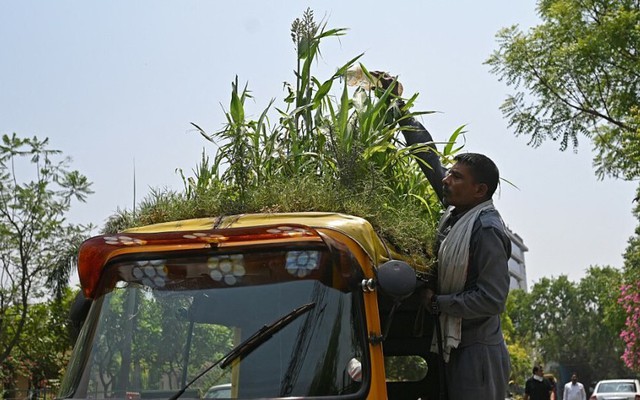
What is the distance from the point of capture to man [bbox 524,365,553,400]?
51.2 ft

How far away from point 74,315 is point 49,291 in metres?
22.3

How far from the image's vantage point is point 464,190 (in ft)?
17.9

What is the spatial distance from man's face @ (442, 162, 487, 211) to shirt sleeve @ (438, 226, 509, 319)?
14.9 inches

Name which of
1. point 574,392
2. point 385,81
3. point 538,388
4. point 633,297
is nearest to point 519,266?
point 633,297

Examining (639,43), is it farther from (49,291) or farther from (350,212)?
(49,291)

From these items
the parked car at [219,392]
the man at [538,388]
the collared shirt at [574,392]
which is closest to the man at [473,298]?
the parked car at [219,392]

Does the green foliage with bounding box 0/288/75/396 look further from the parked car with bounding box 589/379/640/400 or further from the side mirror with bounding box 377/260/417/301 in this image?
the side mirror with bounding box 377/260/417/301

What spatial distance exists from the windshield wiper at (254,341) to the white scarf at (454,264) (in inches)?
37.4

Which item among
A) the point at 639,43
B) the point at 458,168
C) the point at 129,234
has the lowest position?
the point at 129,234

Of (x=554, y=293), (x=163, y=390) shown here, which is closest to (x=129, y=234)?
(x=163, y=390)

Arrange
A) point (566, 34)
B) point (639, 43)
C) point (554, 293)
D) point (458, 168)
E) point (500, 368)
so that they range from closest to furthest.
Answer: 1. point (500, 368)
2. point (458, 168)
3. point (639, 43)
4. point (566, 34)
5. point (554, 293)

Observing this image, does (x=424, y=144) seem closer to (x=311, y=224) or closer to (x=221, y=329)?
(x=311, y=224)

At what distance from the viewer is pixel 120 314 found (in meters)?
4.77

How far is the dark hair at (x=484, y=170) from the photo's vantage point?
5.45 metres
